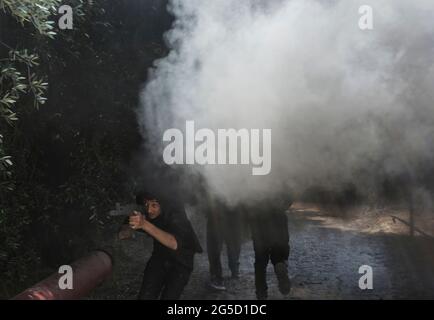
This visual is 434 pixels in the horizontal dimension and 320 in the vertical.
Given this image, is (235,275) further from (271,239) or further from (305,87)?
(305,87)

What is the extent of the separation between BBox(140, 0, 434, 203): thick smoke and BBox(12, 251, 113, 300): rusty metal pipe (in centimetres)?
185

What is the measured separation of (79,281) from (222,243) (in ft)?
6.33

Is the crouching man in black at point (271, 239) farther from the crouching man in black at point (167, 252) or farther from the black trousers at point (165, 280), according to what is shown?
the black trousers at point (165, 280)

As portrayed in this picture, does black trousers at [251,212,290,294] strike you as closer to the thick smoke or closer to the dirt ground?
the dirt ground

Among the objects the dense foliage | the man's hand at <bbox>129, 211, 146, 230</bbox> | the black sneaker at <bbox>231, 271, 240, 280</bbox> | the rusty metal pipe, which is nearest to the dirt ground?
the black sneaker at <bbox>231, 271, 240, 280</bbox>

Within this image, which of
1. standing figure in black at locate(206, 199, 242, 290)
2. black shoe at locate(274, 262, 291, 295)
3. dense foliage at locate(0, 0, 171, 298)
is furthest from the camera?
dense foliage at locate(0, 0, 171, 298)

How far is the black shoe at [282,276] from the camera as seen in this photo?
5.57 metres

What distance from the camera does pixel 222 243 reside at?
19.4ft

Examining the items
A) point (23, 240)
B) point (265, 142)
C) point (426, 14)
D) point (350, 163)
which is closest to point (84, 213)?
point (23, 240)

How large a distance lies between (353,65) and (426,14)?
1.11 meters

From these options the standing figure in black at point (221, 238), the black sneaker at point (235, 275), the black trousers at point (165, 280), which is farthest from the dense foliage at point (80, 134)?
the black sneaker at point (235, 275)

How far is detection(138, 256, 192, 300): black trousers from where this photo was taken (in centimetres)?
509

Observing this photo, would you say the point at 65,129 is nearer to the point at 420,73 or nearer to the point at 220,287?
the point at 220,287
